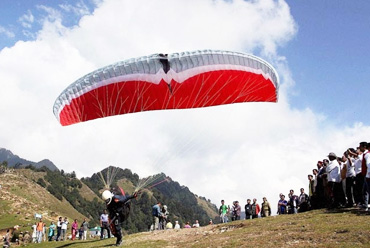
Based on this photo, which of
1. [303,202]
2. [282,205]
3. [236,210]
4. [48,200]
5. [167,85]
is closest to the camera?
[167,85]

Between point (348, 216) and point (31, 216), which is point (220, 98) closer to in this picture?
point (348, 216)

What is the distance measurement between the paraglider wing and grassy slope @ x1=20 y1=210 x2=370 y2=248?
511cm

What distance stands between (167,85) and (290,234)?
21.8ft

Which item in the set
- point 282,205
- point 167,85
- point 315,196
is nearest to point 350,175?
point 315,196

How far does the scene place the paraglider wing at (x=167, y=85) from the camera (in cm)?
1341

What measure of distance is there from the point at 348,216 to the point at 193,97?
693 centimetres

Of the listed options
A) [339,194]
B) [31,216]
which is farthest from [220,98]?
[31,216]

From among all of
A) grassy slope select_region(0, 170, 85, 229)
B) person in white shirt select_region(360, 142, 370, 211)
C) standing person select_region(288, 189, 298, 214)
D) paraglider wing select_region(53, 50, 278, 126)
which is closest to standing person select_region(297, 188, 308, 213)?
standing person select_region(288, 189, 298, 214)

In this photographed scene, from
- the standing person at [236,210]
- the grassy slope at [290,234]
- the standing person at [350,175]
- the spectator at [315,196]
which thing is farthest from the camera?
the standing person at [236,210]

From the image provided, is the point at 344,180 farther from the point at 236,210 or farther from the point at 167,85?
the point at 236,210

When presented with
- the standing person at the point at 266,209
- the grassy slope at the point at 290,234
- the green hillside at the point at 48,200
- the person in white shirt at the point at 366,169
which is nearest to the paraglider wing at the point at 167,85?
the person in white shirt at the point at 366,169

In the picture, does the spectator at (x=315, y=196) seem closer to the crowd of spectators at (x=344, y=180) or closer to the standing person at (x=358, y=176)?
the crowd of spectators at (x=344, y=180)

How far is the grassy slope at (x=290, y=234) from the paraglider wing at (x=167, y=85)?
16.8ft

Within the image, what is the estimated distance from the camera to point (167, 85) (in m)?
13.8
